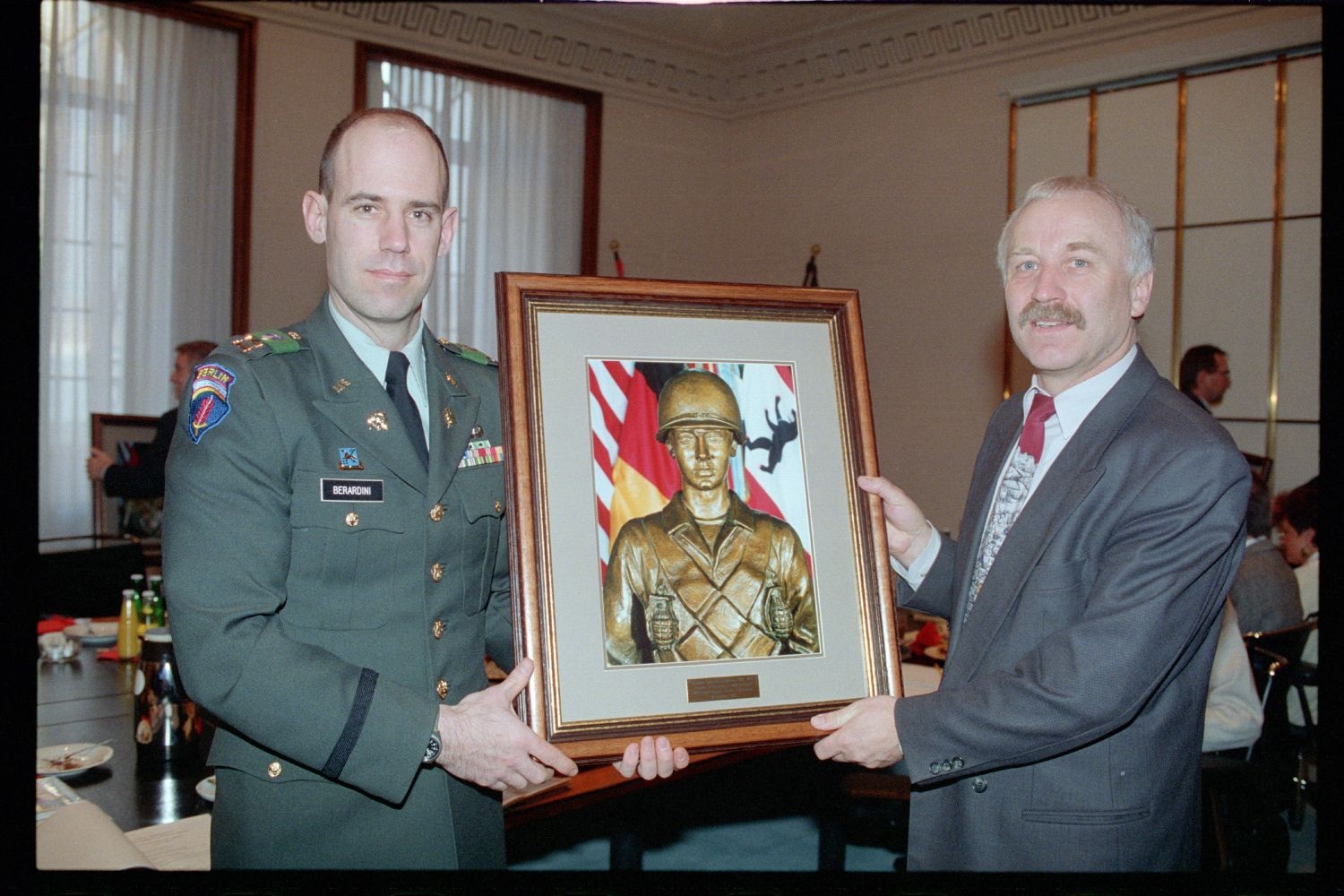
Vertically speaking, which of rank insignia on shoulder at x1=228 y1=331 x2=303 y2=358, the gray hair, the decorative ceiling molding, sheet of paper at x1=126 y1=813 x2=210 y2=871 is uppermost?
the decorative ceiling molding

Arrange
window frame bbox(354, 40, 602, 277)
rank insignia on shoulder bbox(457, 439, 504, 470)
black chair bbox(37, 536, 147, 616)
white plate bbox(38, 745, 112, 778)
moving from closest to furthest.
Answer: rank insignia on shoulder bbox(457, 439, 504, 470)
white plate bbox(38, 745, 112, 778)
black chair bbox(37, 536, 147, 616)
window frame bbox(354, 40, 602, 277)

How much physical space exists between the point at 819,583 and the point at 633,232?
247 inches

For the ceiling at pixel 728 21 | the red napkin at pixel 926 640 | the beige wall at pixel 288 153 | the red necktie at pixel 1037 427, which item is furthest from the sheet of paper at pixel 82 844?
the ceiling at pixel 728 21

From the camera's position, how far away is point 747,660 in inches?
67.4

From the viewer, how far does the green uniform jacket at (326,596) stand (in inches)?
58.2

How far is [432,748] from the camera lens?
1528 millimetres

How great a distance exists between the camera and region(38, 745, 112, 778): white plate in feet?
7.45

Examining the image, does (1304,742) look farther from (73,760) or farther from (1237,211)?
(73,760)

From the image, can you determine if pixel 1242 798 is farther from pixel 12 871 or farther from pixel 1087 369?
pixel 12 871

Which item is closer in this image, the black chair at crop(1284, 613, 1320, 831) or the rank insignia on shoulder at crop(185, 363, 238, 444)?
the rank insignia on shoulder at crop(185, 363, 238, 444)

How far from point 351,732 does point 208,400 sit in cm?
49

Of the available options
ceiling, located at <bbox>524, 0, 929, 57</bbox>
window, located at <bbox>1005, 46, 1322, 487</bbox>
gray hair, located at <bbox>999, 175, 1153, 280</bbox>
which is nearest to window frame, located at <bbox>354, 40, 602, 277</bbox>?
ceiling, located at <bbox>524, 0, 929, 57</bbox>

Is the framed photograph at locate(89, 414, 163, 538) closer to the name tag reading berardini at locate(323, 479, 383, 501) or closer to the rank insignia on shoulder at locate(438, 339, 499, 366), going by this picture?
the rank insignia on shoulder at locate(438, 339, 499, 366)

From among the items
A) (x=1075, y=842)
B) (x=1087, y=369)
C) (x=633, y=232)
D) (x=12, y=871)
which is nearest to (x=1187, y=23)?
(x=633, y=232)
